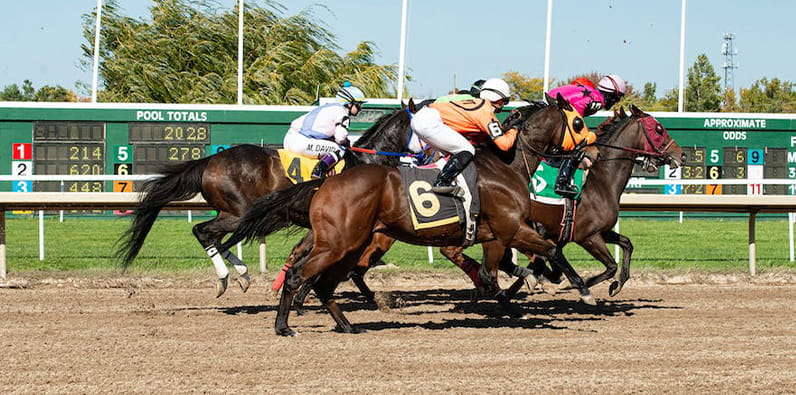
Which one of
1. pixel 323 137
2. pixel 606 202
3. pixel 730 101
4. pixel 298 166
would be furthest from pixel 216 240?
pixel 730 101

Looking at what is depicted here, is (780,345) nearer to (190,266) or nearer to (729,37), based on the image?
(190,266)

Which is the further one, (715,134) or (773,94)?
(773,94)

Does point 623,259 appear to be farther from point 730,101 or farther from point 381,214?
point 730,101

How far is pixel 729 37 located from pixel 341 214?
52.7m

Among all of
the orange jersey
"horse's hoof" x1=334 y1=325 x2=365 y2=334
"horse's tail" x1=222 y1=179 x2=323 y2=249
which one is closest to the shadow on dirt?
"horse's hoof" x1=334 y1=325 x2=365 y2=334

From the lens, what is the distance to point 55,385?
509 cm

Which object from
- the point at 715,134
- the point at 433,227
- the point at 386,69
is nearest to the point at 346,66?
the point at 386,69

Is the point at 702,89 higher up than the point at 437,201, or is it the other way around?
the point at 702,89

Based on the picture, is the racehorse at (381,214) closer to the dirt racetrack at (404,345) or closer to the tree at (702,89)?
the dirt racetrack at (404,345)

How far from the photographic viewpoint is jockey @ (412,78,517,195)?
6930 mm

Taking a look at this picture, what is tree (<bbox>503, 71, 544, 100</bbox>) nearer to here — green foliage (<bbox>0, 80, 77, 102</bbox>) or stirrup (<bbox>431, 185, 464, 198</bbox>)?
green foliage (<bbox>0, 80, 77, 102</bbox>)

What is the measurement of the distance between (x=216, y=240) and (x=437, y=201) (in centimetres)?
263

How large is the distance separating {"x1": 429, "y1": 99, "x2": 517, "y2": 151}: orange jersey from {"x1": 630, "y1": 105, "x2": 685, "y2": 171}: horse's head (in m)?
2.23

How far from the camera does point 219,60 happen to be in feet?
102
